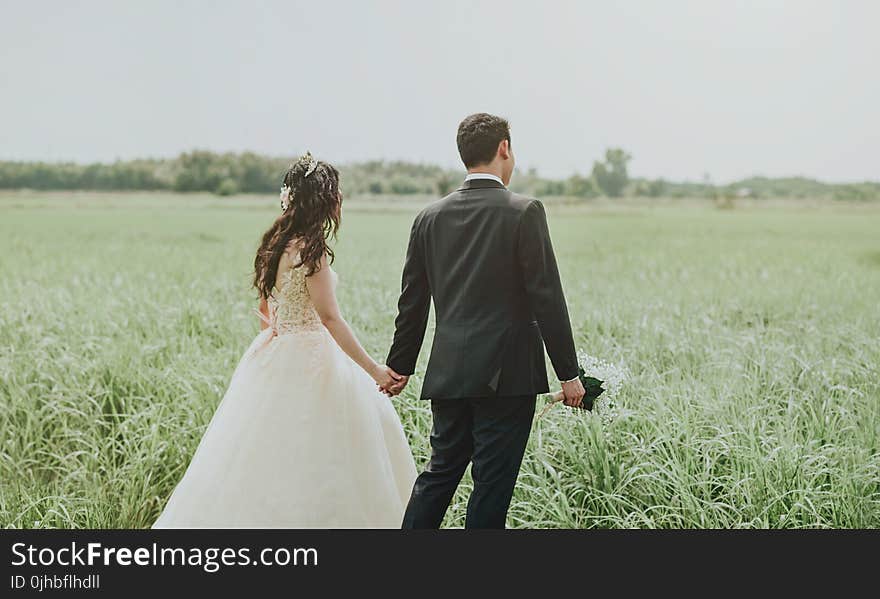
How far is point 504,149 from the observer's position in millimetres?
2293

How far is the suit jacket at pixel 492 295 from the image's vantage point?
2.20 m

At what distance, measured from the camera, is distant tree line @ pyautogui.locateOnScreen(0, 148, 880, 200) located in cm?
693

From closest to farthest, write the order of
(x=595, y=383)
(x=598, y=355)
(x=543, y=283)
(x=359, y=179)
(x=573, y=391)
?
(x=543, y=283), (x=573, y=391), (x=595, y=383), (x=598, y=355), (x=359, y=179)

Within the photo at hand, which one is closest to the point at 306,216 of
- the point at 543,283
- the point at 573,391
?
the point at 543,283

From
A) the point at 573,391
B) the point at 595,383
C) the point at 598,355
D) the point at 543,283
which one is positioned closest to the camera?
the point at 543,283

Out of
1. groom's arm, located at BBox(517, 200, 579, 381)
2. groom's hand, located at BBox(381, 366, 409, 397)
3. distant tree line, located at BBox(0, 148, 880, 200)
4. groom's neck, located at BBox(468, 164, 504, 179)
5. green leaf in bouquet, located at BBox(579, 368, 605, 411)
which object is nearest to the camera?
groom's arm, located at BBox(517, 200, 579, 381)

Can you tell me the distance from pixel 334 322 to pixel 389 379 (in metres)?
0.23

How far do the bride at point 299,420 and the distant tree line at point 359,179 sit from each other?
4506 millimetres

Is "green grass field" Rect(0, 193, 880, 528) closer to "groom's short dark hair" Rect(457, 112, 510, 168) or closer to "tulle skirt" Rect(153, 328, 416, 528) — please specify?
"tulle skirt" Rect(153, 328, 416, 528)

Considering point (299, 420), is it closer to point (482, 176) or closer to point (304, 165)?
point (304, 165)

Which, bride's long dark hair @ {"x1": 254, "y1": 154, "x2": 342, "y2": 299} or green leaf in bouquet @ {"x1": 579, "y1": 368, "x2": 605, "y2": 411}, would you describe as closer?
green leaf in bouquet @ {"x1": 579, "y1": 368, "x2": 605, "y2": 411}

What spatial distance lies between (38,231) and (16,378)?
2.68 m

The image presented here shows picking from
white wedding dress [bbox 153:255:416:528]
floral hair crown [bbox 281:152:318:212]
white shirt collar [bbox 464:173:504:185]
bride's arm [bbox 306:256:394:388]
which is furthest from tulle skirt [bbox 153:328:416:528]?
white shirt collar [bbox 464:173:504:185]

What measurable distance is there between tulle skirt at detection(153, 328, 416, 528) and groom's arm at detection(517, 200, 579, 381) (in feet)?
2.43
